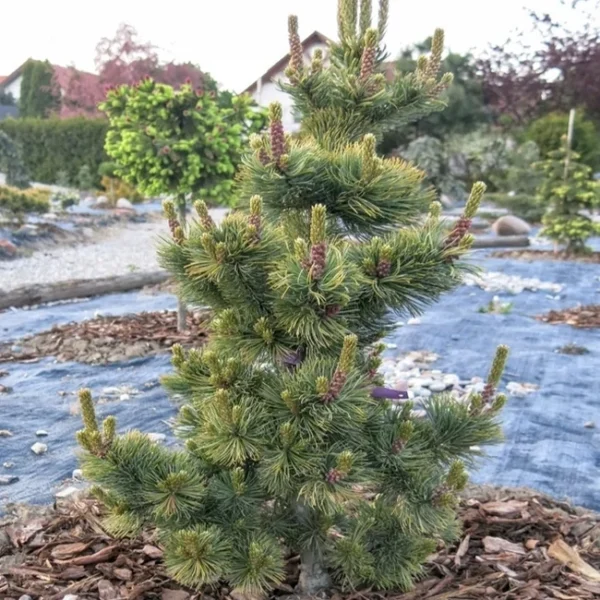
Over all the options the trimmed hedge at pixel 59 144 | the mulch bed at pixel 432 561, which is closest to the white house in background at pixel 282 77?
the mulch bed at pixel 432 561

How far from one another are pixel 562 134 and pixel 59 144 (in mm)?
15828

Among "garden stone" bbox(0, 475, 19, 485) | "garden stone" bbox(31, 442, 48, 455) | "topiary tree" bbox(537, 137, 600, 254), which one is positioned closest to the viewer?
"garden stone" bbox(0, 475, 19, 485)

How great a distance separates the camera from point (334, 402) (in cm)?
201

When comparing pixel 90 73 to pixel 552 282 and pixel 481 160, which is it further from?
pixel 552 282

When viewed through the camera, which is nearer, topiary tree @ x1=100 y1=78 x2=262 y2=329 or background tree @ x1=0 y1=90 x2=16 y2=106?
topiary tree @ x1=100 y1=78 x2=262 y2=329

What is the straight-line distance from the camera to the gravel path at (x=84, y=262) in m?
10.5

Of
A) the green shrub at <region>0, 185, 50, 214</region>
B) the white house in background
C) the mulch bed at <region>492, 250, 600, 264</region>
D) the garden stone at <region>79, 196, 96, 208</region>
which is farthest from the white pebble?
the garden stone at <region>79, 196, 96, 208</region>

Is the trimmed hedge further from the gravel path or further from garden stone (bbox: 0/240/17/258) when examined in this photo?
garden stone (bbox: 0/240/17/258)

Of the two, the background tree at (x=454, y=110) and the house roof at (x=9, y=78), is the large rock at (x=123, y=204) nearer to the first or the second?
the background tree at (x=454, y=110)

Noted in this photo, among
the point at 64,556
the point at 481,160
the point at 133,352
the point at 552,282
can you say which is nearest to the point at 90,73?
the point at 481,160

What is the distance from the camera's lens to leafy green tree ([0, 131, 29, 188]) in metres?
18.0

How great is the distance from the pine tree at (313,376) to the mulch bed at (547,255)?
1036 cm

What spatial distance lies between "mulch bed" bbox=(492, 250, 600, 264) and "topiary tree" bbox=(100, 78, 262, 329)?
6.78 m

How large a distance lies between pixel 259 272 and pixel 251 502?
0.71m
